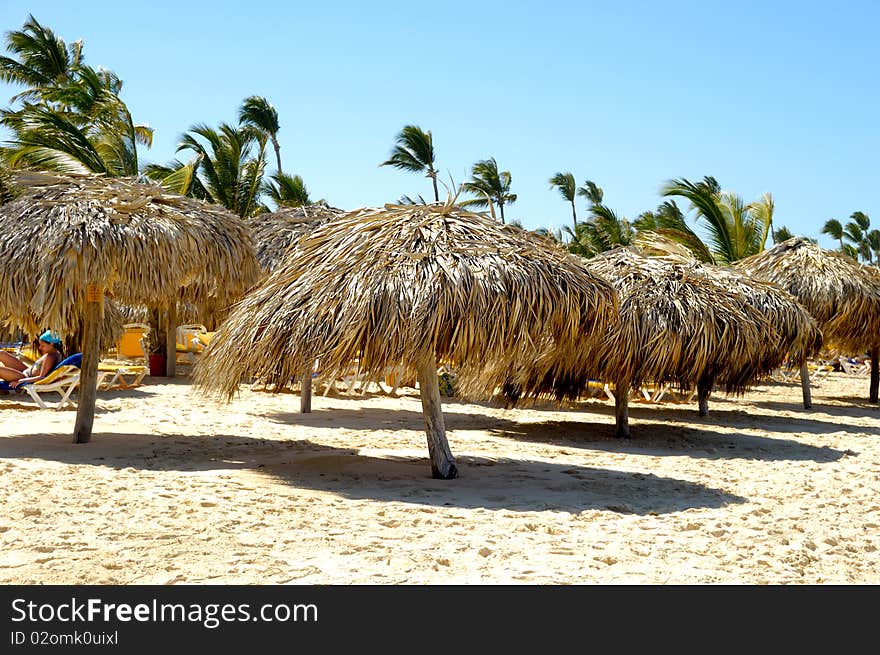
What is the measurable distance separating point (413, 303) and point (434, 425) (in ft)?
4.57

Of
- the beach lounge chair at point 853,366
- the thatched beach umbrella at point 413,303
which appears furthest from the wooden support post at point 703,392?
the beach lounge chair at point 853,366

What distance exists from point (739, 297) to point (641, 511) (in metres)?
5.29

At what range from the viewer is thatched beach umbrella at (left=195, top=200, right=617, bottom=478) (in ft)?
20.1

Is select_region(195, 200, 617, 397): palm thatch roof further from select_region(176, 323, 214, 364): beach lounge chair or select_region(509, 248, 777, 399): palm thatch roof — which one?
select_region(176, 323, 214, 364): beach lounge chair

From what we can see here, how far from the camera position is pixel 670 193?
17875mm

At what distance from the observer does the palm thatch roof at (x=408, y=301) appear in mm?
6121

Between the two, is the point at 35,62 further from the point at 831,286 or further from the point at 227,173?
the point at 831,286

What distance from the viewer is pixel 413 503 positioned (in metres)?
6.04

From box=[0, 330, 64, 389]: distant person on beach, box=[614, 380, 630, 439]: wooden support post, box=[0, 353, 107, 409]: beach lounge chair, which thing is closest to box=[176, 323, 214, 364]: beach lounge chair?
box=[0, 330, 64, 389]: distant person on beach

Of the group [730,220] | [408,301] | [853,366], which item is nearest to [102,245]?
[408,301]

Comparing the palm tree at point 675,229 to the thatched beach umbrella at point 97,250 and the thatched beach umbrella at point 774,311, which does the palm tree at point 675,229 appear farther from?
the thatched beach umbrella at point 97,250
